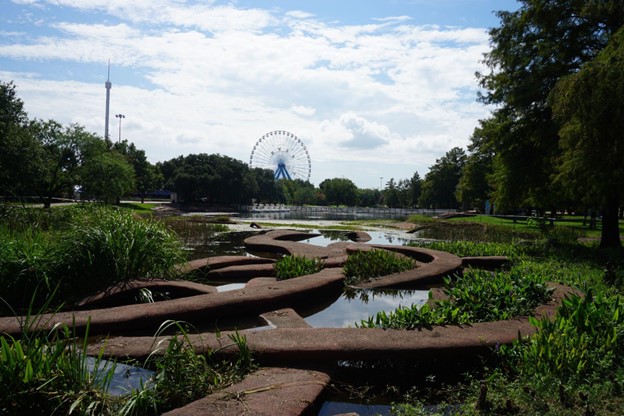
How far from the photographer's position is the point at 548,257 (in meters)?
13.9

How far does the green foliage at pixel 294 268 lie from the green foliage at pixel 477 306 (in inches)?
129

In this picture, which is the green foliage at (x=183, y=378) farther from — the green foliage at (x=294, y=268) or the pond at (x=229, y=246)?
the pond at (x=229, y=246)

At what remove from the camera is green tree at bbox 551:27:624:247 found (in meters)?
12.1

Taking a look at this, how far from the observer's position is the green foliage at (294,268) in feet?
33.9

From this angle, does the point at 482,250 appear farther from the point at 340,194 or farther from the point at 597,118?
the point at 340,194

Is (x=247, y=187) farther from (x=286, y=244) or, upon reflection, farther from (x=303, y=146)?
(x=286, y=244)

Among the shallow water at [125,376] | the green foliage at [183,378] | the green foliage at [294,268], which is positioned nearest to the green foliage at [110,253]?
the green foliage at [294,268]

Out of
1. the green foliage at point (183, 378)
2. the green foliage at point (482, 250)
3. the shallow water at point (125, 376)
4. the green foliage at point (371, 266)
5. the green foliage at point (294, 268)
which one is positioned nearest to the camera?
the green foliage at point (183, 378)

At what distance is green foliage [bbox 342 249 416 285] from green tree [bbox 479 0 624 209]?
7.56m

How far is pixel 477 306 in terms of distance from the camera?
268 inches

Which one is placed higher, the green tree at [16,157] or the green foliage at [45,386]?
the green tree at [16,157]

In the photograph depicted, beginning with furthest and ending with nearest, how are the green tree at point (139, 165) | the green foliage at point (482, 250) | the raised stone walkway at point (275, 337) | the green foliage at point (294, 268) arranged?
the green tree at point (139, 165)
the green foliage at point (482, 250)
the green foliage at point (294, 268)
the raised stone walkway at point (275, 337)

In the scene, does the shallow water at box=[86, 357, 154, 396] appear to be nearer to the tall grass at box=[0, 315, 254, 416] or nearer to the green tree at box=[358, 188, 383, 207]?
the tall grass at box=[0, 315, 254, 416]

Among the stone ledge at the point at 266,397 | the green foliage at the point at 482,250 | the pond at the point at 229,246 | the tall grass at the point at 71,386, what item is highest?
the green foliage at the point at 482,250
